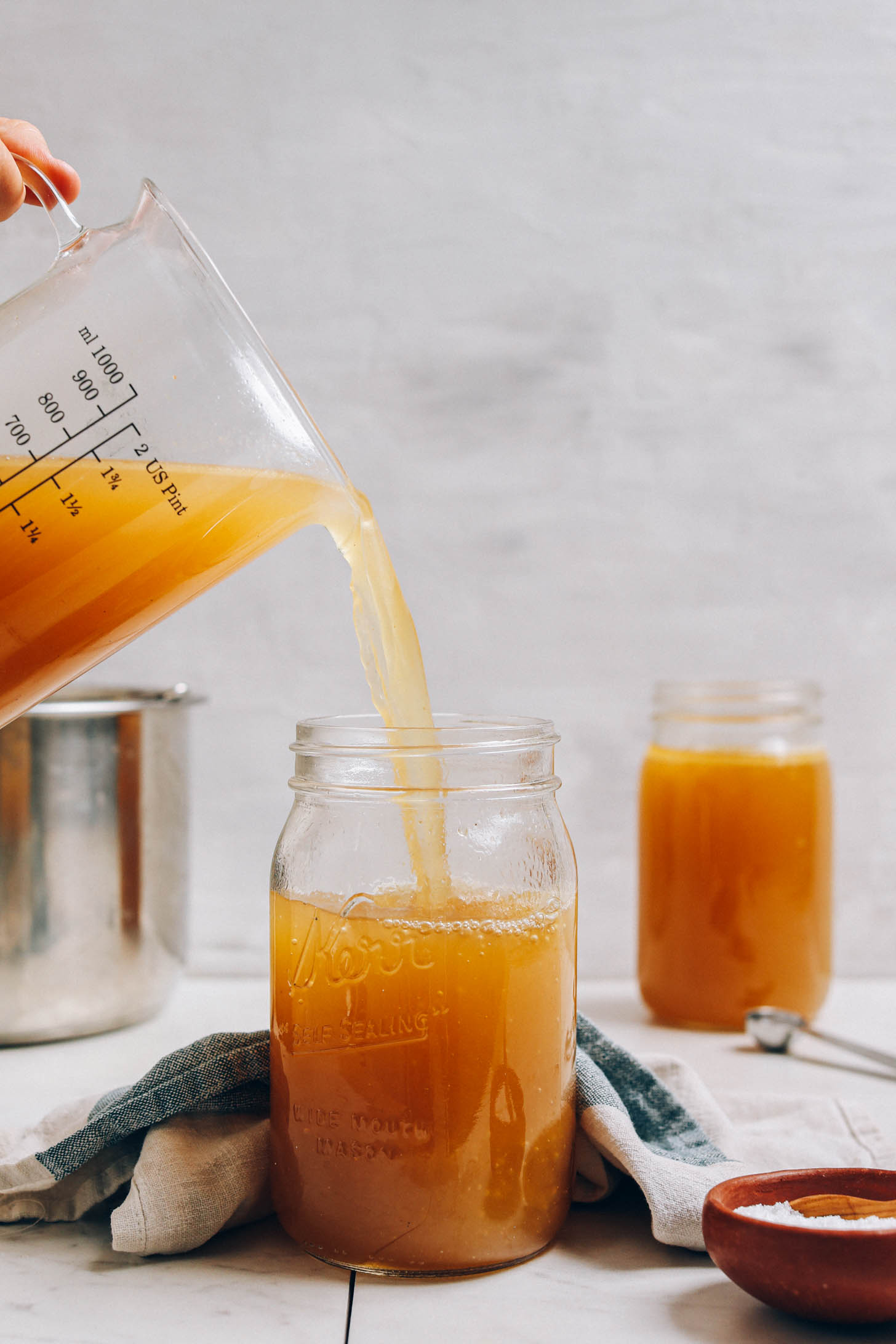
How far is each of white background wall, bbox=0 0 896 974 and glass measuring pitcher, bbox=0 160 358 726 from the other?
2.13 ft

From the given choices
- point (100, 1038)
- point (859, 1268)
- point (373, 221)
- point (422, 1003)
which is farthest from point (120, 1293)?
point (373, 221)

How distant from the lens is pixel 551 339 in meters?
1.35

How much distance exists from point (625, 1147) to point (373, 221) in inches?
40.3

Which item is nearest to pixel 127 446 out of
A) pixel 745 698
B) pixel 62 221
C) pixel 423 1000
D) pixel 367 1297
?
pixel 62 221

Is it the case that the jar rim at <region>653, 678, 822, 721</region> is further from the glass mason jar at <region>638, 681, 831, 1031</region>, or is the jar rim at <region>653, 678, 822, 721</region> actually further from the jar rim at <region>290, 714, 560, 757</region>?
the jar rim at <region>290, 714, 560, 757</region>

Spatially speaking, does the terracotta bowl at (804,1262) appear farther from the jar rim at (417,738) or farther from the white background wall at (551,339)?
the white background wall at (551,339)

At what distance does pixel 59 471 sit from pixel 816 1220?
54cm

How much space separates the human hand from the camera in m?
0.72

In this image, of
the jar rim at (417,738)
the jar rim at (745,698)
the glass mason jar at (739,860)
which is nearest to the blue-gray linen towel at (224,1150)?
the jar rim at (417,738)

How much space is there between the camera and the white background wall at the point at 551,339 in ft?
4.36

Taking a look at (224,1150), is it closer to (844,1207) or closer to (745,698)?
(844,1207)

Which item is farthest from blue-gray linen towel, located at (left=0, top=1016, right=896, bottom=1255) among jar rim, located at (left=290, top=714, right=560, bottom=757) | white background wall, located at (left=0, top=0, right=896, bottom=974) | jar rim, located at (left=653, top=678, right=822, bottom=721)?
white background wall, located at (left=0, top=0, right=896, bottom=974)

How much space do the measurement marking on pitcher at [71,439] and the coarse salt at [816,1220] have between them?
1.70 ft

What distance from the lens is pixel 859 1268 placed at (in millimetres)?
555
